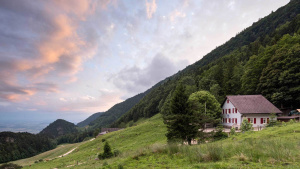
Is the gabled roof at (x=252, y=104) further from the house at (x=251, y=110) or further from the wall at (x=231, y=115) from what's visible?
the wall at (x=231, y=115)

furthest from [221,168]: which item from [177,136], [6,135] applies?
[6,135]

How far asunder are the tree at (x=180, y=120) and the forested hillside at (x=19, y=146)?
438 feet

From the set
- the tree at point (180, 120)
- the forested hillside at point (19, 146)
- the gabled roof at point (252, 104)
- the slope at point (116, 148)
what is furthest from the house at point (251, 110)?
the forested hillside at point (19, 146)

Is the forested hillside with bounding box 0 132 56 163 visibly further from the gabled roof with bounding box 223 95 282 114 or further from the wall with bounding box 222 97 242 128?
the gabled roof with bounding box 223 95 282 114

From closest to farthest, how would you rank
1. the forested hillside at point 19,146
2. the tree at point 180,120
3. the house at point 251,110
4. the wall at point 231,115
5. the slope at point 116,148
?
the tree at point 180,120
the slope at point 116,148
the house at point 251,110
the wall at point 231,115
the forested hillside at point 19,146

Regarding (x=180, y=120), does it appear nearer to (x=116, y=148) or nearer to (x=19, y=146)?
(x=116, y=148)

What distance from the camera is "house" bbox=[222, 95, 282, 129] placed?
39.2 m

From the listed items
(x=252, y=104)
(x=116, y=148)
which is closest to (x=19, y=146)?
(x=116, y=148)

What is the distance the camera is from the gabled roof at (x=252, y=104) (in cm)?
3935

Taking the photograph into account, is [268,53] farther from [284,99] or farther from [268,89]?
[284,99]

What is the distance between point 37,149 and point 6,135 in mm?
34752

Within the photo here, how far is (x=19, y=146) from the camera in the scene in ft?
430

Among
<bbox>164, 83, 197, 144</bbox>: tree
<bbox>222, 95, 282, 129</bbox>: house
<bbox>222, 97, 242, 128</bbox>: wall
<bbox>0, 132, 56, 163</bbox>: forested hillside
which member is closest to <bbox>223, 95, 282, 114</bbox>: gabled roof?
<bbox>222, 95, 282, 129</bbox>: house

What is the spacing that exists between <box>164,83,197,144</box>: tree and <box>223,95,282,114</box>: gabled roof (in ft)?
74.7
